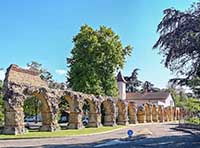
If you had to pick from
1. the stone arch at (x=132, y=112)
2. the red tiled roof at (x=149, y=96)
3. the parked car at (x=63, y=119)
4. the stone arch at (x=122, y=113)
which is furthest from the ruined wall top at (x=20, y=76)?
the red tiled roof at (x=149, y=96)

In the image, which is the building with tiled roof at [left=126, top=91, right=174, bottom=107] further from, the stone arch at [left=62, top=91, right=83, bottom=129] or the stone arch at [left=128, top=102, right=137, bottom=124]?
the stone arch at [left=62, top=91, right=83, bottom=129]

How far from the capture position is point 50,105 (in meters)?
35.3

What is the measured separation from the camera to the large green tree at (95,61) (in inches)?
2193

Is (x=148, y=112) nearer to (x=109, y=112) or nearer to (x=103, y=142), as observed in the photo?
(x=109, y=112)

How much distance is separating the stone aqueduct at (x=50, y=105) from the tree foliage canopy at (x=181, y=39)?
12.0m

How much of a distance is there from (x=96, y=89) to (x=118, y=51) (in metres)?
7.87

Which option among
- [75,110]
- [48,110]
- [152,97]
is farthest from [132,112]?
[152,97]

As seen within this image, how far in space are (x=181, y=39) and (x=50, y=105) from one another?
49.4 ft

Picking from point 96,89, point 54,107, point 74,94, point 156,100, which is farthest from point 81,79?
point 156,100

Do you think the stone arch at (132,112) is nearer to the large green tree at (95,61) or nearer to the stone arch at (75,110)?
the large green tree at (95,61)

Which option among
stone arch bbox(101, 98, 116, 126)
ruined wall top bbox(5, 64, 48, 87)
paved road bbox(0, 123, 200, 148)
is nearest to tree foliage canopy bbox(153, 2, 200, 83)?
paved road bbox(0, 123, 200, 148)

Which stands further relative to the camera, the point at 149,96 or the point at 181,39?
the point at 149,96

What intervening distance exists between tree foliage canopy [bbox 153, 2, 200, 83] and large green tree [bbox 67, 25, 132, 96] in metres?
27.7

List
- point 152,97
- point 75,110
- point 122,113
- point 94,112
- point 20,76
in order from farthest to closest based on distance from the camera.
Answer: point 152,97 → point 122,113 → point 94,112 → point 75,110 → point 20,76
